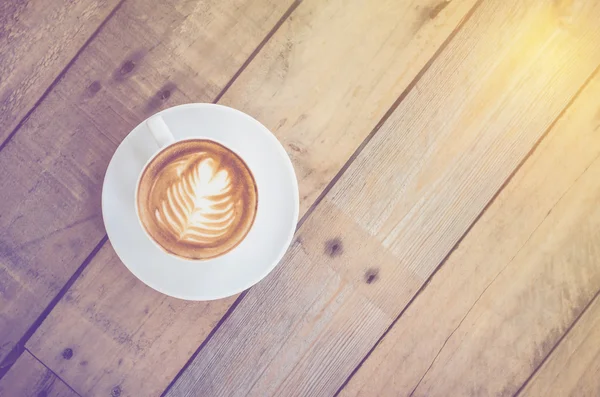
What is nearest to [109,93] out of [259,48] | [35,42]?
[35,42]

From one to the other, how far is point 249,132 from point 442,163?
43 cm

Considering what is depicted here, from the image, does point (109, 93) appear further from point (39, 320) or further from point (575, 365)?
point (575, 365)

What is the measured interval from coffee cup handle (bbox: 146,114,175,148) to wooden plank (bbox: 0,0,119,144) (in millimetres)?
314

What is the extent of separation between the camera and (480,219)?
1.03 m

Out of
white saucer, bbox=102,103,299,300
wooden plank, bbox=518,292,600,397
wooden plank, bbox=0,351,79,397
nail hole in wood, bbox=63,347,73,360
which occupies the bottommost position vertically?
wooden plank, bbox=0,351,79,397

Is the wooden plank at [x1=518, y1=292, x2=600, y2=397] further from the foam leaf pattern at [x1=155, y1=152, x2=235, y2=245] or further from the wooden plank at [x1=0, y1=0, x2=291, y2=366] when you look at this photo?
the wooden plank at [x1=0, y1=0, x2=291, y2=366]

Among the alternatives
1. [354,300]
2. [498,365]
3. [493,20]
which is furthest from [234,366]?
[493,20]

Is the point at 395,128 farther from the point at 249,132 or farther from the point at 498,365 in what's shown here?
the point at 498,365

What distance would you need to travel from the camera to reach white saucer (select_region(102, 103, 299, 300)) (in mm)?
912

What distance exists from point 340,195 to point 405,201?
0.47 feet

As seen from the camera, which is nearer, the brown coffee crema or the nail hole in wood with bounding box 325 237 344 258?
the brown coffee crema

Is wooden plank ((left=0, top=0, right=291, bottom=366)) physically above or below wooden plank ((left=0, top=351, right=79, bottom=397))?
above

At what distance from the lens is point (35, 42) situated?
3.23 feet

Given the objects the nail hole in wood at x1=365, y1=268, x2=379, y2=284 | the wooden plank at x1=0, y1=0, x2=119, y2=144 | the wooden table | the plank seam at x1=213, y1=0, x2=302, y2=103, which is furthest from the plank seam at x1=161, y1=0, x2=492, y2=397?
the wooden plank at x1=0, y1=0, x2=119, y2=144
